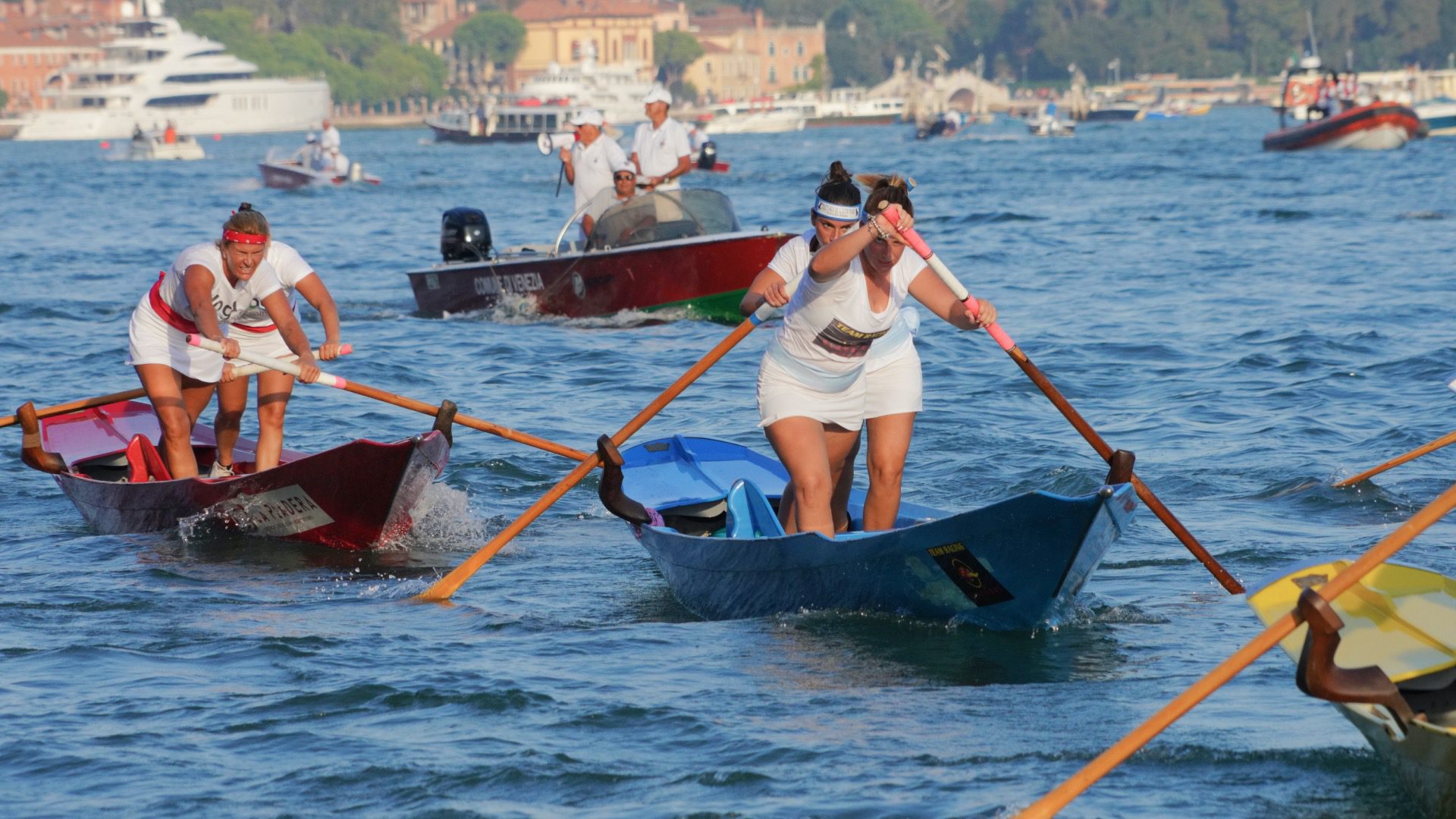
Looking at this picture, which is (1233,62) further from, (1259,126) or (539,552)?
(539,552)

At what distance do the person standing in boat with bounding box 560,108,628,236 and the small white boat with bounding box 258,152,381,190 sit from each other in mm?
28801

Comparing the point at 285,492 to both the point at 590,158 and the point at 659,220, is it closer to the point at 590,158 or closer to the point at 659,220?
the point at 590,158

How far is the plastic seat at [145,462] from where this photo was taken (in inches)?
400

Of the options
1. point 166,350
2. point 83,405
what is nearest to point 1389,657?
point 166,350

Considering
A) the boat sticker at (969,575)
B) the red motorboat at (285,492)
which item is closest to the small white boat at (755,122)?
the red motorboat at (285,492)

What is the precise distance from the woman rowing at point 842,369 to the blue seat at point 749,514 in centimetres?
36

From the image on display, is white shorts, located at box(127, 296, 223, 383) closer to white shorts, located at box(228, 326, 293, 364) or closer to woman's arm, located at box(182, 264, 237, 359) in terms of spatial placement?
white shorts, located at box(228, 326, 293, 364)

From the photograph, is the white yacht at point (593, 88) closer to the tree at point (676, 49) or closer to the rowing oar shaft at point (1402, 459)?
the tree at point (676, 49)

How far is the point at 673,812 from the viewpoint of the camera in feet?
18.7

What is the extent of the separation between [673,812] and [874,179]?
104 inches

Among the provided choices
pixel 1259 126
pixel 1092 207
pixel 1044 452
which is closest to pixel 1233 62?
pixel 1259 126

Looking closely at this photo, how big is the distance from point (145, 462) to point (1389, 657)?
23.2 feet

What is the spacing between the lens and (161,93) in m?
120

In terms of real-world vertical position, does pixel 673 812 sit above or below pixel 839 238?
below
